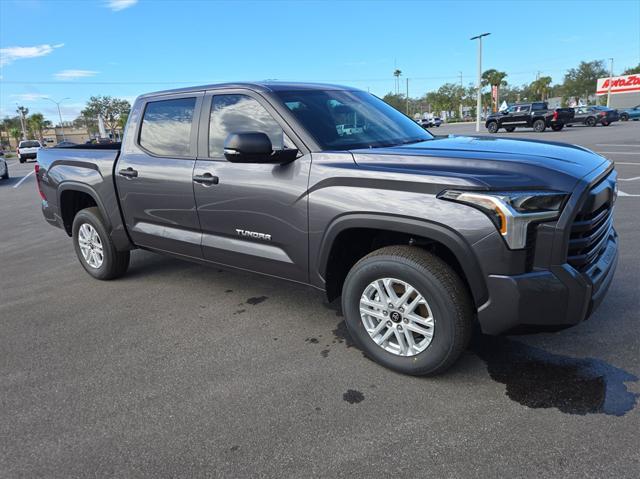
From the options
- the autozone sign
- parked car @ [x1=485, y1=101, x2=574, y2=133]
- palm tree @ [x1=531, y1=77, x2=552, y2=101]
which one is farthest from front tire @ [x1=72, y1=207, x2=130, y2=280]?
palm tree @ [x1=531, y1=77, x2=552, y2=101]

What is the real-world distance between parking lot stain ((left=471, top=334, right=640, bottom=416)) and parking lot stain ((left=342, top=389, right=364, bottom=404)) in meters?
0.83

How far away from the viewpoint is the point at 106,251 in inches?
194

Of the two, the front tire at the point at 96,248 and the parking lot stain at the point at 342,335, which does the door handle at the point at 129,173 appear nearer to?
the front tire at the point at 96,248

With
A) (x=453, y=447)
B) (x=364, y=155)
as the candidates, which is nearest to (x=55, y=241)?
(x=364, y=155)

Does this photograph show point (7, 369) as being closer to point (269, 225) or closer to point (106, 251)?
point (106, 251)

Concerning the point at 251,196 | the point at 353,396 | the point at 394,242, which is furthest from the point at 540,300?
the point at 251,196

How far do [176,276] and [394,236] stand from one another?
2911mm

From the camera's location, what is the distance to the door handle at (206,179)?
3.67 metres

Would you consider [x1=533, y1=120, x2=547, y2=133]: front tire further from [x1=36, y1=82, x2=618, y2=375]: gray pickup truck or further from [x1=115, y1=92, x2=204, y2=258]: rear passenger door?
[x1=115, y1=92, x2=204, y2=258]: rear passenger door

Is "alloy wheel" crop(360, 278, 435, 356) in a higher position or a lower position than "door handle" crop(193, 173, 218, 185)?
lower

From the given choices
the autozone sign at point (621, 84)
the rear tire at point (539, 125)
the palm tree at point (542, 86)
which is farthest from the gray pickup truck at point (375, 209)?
the palm tree at point (542, 86)

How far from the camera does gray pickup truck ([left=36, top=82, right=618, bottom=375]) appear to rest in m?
2.51

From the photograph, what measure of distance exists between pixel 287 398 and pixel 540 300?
4.90ft

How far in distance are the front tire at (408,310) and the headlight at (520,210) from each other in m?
0.44
